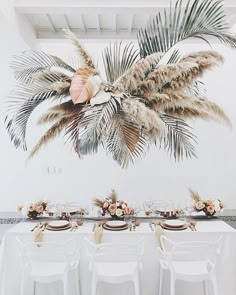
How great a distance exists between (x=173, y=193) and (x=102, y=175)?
1.27 meters

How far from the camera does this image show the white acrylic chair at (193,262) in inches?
110

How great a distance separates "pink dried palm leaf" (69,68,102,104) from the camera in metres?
3.93

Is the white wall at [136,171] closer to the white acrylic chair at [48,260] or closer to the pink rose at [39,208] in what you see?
the pink rose at [39,208]

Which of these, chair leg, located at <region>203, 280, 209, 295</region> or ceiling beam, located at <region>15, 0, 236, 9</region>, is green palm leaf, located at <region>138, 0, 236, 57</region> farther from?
chair leg, located at <region>203, 280, 209, 295</region>

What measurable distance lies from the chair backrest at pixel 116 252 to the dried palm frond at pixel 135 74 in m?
1.86

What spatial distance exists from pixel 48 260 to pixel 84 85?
201 cm

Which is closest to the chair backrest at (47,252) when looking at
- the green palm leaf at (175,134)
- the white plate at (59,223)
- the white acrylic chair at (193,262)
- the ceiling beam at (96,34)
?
the white plate at (59,223)

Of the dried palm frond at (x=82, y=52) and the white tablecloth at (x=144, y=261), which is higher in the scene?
the dried palm frond at (x=82, y=52)

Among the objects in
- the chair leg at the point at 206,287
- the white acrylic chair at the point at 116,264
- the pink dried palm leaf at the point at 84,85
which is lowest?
the chair leg at the point at 206,287

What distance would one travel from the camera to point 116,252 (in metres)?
2.83

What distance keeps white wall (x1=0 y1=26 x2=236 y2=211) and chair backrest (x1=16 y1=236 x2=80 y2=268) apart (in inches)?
115

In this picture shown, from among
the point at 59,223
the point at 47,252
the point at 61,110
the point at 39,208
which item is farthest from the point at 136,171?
the point at 47,252

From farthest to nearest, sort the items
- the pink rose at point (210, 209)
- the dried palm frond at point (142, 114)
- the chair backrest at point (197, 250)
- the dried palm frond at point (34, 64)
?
the dried palm frond at point (34, 64), the dried palm frond at point (142, 114), the pink rose at point (210, 209), the chair backrest at point (197, 250)

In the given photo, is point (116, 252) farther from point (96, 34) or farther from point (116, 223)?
point (96, 34)
